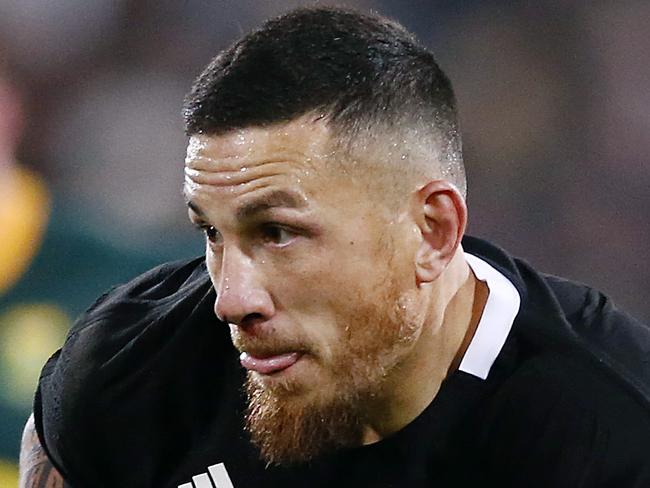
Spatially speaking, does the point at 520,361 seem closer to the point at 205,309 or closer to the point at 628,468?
the point at 628,468

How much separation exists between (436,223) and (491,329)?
120 millimetres

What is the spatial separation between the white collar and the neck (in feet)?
0.04

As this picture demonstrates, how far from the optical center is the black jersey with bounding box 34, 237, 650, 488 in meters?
0.95

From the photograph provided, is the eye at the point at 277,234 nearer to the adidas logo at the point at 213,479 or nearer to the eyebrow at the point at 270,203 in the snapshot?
the eyebrow at the point at 270,203

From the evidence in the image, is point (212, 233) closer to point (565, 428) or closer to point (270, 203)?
point (270, 203)

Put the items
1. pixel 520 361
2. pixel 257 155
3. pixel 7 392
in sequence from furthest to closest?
pixel 7 392 < pixel 520 361 < pixel 257 155

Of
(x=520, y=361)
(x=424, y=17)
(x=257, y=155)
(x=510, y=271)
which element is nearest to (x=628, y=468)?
(x=520, y=361)

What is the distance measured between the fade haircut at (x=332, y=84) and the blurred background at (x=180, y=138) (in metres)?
0.96

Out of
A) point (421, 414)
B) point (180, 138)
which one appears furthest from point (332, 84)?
point (180, 138)

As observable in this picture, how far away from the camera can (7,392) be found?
186 centimetres

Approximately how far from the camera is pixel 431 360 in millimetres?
1018

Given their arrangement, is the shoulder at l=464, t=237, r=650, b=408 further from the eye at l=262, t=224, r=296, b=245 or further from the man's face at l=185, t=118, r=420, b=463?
the eye at l=262, t=224, r=296, b=245

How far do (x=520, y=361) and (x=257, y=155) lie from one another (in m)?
0.32

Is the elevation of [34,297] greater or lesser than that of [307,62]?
lesser
